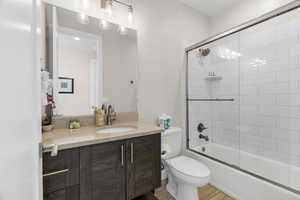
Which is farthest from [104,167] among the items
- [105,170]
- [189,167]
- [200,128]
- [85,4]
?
[200,128]

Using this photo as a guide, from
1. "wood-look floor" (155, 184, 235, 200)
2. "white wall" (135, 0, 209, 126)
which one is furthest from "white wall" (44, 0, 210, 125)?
"wood-look floor" (155, 184, 235, 200)

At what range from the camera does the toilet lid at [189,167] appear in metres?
1.32

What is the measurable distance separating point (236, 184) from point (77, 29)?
7.81 ft

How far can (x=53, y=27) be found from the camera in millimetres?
1281

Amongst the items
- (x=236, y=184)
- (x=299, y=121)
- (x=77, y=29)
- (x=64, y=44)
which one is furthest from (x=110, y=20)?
(x=299, y=121)

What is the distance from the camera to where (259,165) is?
→ 1.76 metres

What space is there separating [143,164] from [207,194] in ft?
3.17

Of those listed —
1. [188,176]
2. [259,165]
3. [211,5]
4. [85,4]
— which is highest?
[211,5]

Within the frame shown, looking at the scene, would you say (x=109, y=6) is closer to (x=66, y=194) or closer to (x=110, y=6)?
(x=110, y=6)

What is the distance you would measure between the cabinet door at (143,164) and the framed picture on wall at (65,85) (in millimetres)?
803

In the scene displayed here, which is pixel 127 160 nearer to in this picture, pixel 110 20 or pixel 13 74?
pixel 13 74

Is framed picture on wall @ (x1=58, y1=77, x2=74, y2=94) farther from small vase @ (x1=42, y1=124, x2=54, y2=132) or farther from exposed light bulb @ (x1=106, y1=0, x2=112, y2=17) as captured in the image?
exposed light bulb @ (x1=106, y1=0, x2=112, y2=17)

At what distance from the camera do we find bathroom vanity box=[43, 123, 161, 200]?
901 mm

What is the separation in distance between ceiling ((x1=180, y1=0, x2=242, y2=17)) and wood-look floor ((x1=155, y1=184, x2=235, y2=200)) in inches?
103
